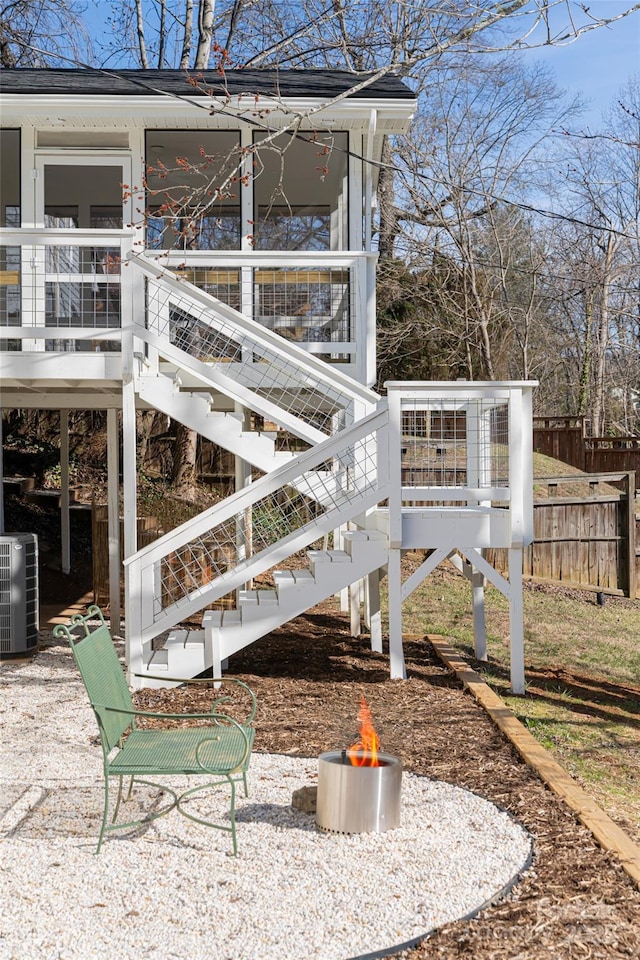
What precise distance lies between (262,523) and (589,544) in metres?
4.92

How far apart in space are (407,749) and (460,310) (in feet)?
51.4

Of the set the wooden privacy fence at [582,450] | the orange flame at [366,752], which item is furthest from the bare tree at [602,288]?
the orange flame at [366,752]

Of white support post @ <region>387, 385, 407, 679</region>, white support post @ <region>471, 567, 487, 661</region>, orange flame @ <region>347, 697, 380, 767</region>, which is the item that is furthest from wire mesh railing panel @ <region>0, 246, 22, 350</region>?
orange flame @ <region>347, 697, 380, 767</region>

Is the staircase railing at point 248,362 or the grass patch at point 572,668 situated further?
the staircase railing at point 248,362

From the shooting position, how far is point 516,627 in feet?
27.0

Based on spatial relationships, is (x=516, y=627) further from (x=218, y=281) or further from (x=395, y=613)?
(x=218, y=281)

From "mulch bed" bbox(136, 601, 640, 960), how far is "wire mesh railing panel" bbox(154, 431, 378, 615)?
1060 mm

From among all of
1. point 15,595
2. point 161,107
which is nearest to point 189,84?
point 161,107

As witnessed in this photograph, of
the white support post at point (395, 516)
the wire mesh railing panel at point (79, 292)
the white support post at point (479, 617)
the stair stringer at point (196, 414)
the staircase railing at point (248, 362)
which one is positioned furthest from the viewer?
the wire mesh railing panel at point (79, 292)

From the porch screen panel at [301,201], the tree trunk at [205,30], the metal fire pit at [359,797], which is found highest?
the tree trunk at [205,30]

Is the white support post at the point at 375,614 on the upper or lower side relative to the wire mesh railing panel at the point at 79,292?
lower

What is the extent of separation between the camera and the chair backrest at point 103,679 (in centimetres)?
460

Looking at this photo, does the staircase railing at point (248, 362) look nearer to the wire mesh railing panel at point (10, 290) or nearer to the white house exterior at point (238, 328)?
the white house exterior at point (238, 328)

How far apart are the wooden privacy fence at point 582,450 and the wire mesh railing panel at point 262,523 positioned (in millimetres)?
7567
